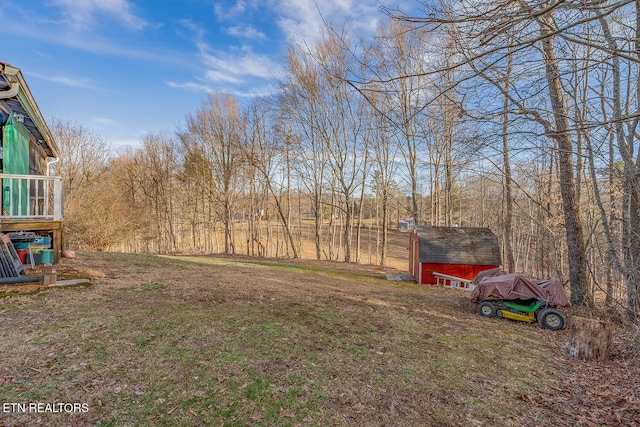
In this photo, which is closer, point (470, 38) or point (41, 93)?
point (470, 38)

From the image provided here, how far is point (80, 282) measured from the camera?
18.4ft

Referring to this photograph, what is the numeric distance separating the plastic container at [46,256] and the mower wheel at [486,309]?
32.5 ft

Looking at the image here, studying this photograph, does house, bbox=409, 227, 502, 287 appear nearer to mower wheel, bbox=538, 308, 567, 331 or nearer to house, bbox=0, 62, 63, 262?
mower wheel, bbox=538, 308, 567, 331

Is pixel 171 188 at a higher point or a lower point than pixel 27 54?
lower

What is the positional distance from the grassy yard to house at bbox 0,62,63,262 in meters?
2.03

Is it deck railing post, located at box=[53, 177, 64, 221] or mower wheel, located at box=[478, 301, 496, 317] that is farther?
mower wheel, located at box=[478, 301, 496, 317]

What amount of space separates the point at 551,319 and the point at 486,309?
3.79ft

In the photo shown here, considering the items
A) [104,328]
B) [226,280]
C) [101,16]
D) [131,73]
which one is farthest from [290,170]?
[104,328]

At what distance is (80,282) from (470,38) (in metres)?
7.27

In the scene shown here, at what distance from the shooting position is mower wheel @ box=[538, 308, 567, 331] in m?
5.90

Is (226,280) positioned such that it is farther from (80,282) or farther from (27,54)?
(27,54)

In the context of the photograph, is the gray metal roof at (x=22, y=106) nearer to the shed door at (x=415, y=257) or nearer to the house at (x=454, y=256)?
the house at (x=454, y=256)

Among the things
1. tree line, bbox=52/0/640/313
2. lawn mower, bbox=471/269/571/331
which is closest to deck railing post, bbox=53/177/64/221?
tree line, bbox=52/0/640/313

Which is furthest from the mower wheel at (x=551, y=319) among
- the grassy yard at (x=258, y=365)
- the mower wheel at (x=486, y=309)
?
the mower wheel at (x=486, y=309)
